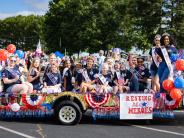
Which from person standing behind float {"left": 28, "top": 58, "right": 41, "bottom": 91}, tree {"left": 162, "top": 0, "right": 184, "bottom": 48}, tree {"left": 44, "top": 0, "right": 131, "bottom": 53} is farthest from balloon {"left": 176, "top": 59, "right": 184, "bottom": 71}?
tree {"left": 44, "top": 0, "right": 131, "bottom": 53}

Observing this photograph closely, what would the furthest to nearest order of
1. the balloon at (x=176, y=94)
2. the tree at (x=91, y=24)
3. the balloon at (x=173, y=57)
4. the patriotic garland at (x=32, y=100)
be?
the tree at (x=91, y=24) → the balloon at (x=173, y=57) → the patriotic garland at (x=32, y=100) → the balloon at (x=176, y=94)

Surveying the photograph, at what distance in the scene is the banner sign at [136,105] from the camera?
9.91 meters

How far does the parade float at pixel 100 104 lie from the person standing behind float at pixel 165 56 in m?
0.29

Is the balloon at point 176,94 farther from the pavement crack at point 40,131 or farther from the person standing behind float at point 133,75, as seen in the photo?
the pavement crack at point 40,131

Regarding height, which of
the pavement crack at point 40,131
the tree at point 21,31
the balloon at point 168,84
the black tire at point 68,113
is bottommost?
the pavement crack at point 40,131

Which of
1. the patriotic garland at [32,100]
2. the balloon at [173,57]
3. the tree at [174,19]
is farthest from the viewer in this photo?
the tree at [174,19]

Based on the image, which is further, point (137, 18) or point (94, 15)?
point (94, 15)

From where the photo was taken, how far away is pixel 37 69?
10.9 metres

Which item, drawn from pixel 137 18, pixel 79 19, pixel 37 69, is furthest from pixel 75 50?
pixel 37 69

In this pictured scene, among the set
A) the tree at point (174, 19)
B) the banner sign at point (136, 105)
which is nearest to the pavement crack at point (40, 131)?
the banner sign at point (136, 105)

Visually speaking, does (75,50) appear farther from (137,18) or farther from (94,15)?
(137,18)

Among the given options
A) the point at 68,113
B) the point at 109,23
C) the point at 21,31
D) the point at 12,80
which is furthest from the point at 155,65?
the point at 21,31

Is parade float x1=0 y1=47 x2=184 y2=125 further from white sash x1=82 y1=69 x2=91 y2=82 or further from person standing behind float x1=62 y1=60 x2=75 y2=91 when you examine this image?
person standing behind float x1=62 y1=60 x2=75 y2=91

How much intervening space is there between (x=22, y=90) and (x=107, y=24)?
122 ft
